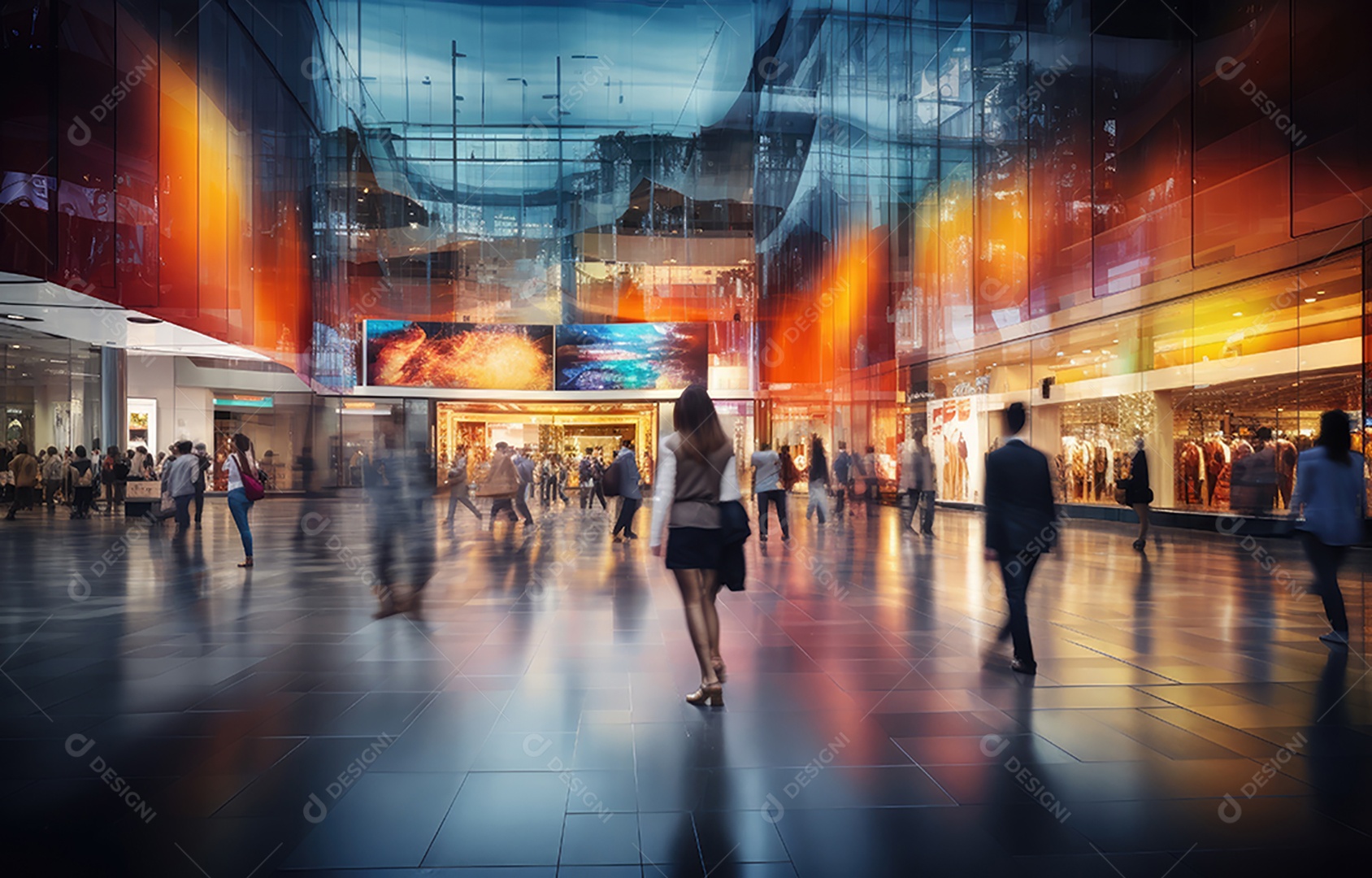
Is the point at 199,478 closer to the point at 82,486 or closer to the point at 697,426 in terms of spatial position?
the point at 82,486

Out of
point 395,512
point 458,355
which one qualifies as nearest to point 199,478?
point 395,512

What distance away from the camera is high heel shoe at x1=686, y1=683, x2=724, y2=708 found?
14.8 feet

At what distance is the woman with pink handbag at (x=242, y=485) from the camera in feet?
34.6

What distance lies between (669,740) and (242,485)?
8.97 meters

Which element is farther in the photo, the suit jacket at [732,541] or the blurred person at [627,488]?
the blurred person at [627,488]

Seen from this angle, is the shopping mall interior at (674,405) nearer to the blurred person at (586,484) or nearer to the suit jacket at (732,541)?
the suit jacket at (732,541)

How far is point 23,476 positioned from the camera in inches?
807

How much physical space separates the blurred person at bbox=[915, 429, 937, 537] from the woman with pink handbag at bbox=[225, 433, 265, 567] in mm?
11156

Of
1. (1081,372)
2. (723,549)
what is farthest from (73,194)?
(1081,372)

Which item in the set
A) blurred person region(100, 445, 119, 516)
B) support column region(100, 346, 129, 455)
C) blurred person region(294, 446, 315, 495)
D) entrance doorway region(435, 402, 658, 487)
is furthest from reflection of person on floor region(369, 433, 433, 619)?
entrance doorway region(435, 402, 658, 487)

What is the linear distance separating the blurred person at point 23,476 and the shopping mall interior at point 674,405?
0.75 ft

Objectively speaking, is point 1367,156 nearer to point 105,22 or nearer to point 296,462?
point 105,22

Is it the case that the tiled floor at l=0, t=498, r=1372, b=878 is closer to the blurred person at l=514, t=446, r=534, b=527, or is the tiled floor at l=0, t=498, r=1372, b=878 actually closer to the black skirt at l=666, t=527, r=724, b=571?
the black skirt at l=666, t=527, r=724, b=571

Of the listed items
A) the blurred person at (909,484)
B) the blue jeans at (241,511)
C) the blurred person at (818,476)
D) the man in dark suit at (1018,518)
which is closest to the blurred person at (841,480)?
the blurred person at (818,476)
